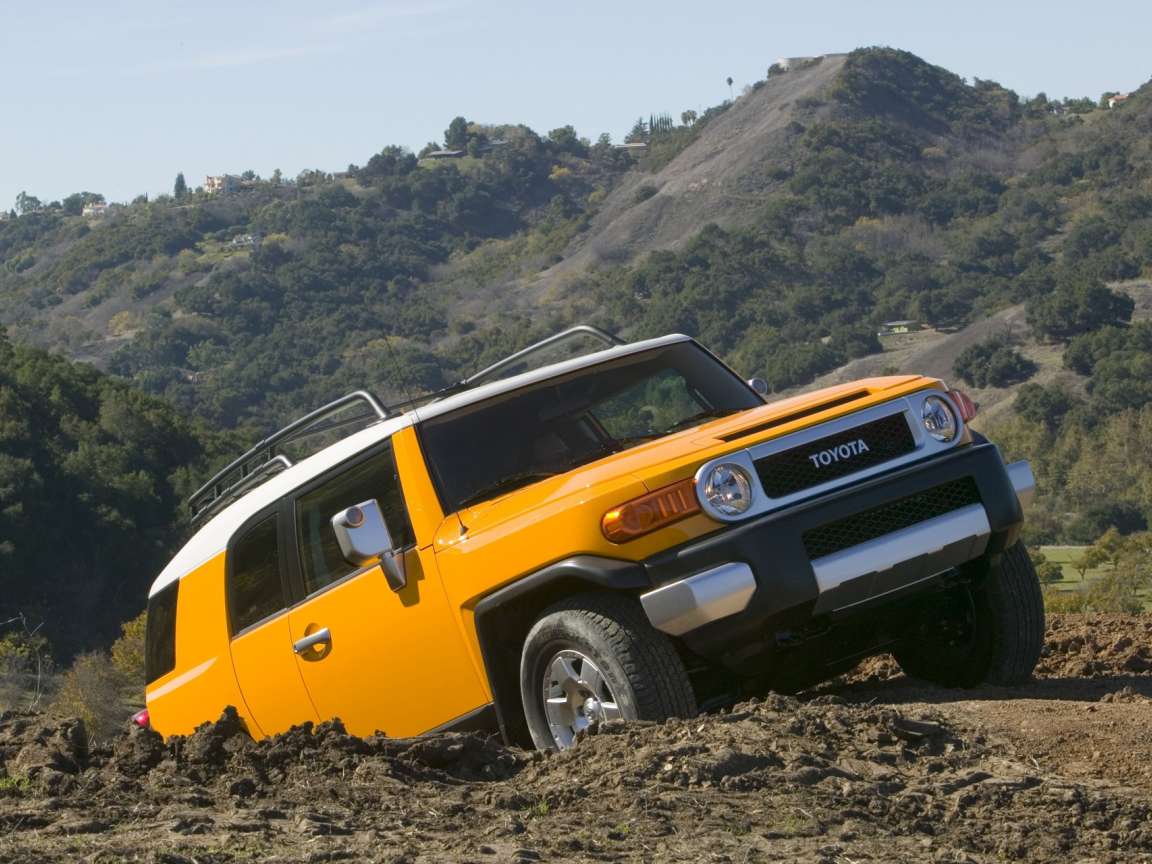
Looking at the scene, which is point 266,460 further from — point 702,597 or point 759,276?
point 759,276

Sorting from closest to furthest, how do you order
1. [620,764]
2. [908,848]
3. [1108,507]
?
[908,848] → [620,764] → [1108,507]

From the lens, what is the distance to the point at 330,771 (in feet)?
16.3

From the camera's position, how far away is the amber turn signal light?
4895 mm

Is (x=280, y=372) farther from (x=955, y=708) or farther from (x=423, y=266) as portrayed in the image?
(x=955, y=708)

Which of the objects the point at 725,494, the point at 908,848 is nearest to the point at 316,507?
the point at 725,494

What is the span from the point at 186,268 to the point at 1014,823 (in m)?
180

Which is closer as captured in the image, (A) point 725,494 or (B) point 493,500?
(A) point 725,494

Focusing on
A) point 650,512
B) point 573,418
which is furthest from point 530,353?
point 650,512

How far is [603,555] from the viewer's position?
194 inches

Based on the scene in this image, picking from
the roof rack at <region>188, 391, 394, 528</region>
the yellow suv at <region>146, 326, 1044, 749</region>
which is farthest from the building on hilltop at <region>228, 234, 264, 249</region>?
the yellow suv at <region>146, 326, 1044, 749</region>

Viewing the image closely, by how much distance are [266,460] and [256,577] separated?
3.68ft

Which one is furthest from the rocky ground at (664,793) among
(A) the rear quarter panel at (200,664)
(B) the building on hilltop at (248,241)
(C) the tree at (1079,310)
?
(B) the building on hilltop at (248,241)

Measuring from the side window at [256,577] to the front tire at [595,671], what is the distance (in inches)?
61.1

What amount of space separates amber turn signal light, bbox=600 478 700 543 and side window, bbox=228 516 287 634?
2024mm
